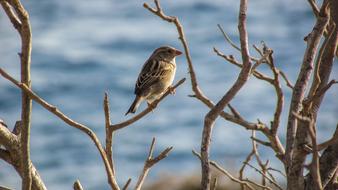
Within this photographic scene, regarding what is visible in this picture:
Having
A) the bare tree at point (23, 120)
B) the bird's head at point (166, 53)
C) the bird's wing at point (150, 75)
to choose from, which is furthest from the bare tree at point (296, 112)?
the bird's head at point (166, 53)

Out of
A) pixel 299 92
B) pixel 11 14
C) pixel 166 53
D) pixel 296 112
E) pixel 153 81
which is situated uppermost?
pixel 166 53

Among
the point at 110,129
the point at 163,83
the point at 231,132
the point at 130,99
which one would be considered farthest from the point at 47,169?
the point at 110,129

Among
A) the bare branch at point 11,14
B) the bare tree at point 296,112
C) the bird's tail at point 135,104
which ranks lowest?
the bare tree at point 296,112

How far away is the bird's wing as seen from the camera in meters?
6.17

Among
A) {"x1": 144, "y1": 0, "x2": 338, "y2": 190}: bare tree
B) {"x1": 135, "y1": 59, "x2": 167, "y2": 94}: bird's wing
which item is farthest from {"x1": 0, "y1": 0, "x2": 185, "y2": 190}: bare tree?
{"x1": 135, "y1": 59, "x2": 167, "y2": 94}: bird's wing

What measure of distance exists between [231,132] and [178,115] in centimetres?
134

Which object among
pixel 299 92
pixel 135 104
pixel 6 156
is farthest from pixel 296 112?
pixel 135 104

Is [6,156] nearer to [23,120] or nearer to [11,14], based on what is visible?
[23,120]

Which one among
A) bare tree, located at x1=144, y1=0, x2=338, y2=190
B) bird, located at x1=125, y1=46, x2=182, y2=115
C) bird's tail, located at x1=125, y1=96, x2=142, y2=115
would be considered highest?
bird, located at x1=125, y1=46, x2=182, y2=115

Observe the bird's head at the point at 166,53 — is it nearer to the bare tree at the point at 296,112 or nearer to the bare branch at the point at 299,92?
the bare tree at the point at 296,112

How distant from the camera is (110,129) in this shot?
2820 mm

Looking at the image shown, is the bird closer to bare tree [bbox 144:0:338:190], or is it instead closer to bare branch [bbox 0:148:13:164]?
bare branch [bbox 0:148:13:164]

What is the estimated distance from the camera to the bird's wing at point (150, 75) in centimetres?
617

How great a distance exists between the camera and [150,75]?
6.29 meters
